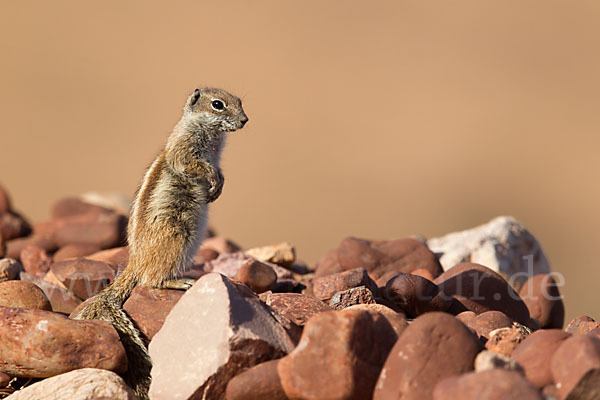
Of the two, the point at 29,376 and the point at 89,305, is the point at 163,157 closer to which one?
the point at 89,305

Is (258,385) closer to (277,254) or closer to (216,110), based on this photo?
(216,110)

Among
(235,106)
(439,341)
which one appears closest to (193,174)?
(235,106)

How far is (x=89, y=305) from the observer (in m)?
5.37

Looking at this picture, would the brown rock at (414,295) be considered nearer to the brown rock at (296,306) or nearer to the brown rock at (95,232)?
the brown rock at (296,306)

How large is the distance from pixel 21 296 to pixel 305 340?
2.74 m

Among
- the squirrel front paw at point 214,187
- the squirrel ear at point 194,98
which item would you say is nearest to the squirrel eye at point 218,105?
the squirrel ear at point 194,98

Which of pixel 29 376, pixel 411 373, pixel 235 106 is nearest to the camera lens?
pixel 411 373

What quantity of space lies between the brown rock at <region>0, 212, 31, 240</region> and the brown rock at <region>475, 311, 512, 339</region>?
6.56m

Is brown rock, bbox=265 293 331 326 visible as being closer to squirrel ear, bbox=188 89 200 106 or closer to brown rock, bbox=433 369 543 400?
brown rock, bbox=433 369 543 400

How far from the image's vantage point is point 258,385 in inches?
→ 161

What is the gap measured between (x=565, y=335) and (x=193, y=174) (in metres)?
2.97

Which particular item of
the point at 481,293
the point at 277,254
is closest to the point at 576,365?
the point at 481,293

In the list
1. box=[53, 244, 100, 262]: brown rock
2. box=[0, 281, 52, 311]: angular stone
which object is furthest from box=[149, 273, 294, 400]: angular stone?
box=[53, 244, 100, 262]: brown rock

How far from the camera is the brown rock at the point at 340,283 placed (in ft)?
19.1
